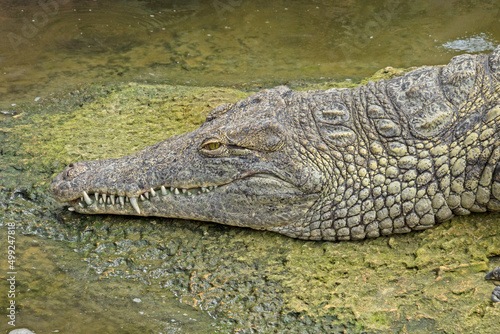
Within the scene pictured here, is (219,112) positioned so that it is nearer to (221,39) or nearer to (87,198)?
(87,198)

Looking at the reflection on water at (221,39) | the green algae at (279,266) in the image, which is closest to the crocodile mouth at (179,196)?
A: the green algae at (279,266)

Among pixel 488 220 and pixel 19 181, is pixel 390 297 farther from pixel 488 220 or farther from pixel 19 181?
pixel 19 181

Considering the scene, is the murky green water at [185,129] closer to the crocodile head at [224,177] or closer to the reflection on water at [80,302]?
the reflection on water at [80,302]

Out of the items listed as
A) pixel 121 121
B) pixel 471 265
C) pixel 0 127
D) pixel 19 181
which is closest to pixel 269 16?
pixel 121 121

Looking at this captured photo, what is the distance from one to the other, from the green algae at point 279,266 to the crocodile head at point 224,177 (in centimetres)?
21

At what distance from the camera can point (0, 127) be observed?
19.3ft

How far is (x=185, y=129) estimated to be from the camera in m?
5.85

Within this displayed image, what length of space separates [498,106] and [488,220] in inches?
36.2

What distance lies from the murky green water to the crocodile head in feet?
0.71

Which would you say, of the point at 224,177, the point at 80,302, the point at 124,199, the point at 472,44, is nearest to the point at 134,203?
the point at 124,199

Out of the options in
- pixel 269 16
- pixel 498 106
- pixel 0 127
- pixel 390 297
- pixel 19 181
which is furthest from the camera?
pixel 269 16

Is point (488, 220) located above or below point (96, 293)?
above

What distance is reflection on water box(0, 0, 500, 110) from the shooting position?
7.45 m

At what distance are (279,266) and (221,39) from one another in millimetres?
5638
